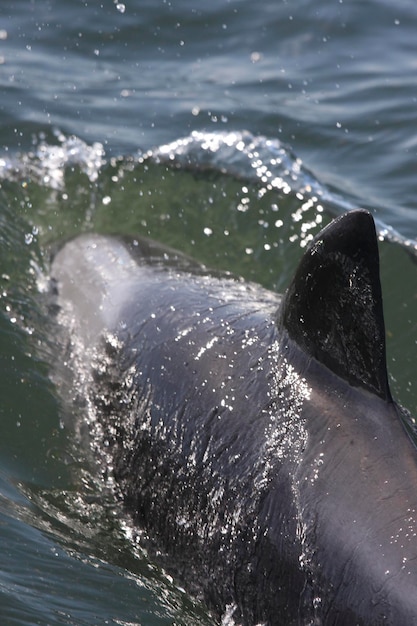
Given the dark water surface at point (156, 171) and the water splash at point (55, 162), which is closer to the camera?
the dark water surface at point (156, 171)

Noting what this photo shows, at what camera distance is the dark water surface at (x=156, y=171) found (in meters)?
5.77

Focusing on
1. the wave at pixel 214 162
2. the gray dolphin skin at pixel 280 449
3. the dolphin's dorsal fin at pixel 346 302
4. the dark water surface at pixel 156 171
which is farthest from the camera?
the wave at pixel 214 162

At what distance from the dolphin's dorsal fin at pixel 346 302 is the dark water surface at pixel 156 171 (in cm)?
123

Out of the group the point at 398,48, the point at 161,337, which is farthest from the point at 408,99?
the point at 161,337

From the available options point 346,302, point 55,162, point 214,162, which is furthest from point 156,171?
point 346,302

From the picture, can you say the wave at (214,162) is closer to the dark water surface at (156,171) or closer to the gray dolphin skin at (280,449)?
the dark water surface at (156,171)

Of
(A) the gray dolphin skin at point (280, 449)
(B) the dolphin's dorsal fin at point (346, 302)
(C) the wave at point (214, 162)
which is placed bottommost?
(A) the gray dolphin skin at point (280, 449)

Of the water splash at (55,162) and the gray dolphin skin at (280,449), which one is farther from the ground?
the water splash at (55,162)

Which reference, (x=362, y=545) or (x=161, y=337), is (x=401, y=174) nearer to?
(x=161, y=337)

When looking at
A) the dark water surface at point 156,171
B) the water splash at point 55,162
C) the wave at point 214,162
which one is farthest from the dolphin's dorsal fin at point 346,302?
the water splash at point 55,162

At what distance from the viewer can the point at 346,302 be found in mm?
4895

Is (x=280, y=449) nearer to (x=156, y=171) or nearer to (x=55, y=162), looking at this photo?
(x=156, y=171)

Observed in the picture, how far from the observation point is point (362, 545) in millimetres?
4359

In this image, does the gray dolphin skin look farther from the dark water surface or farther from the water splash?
the water splash
